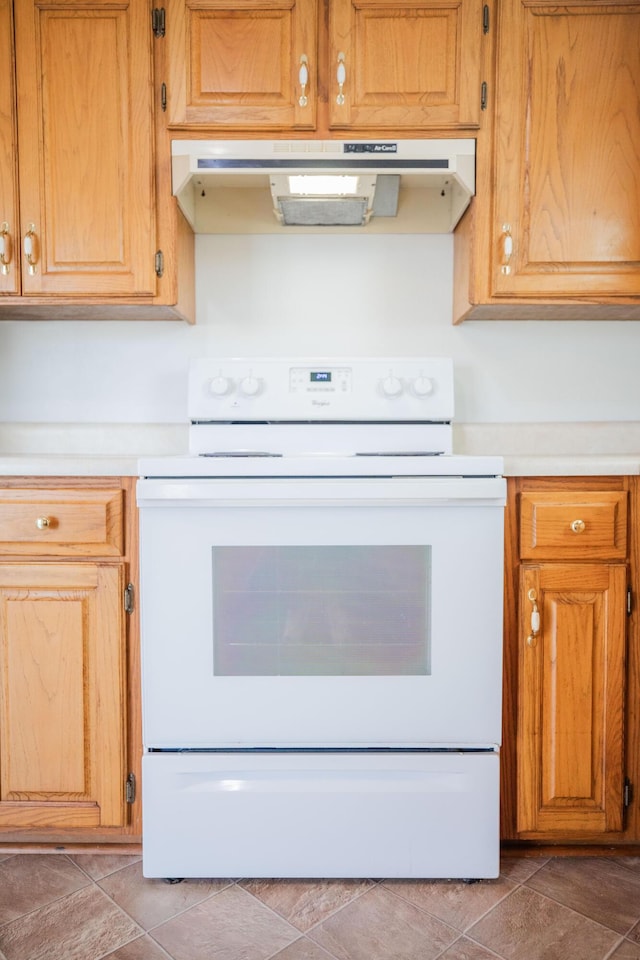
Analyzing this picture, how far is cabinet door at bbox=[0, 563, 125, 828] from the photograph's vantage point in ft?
4.65

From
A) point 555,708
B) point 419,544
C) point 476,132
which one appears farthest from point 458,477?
point 476,132

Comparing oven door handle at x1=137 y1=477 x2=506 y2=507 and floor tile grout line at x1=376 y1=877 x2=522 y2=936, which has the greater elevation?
oven door handle at x1=137 y1=477 x2=506 y2=507

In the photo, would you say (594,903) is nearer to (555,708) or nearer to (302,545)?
(555,708)

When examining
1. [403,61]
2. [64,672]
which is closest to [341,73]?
[403,61]

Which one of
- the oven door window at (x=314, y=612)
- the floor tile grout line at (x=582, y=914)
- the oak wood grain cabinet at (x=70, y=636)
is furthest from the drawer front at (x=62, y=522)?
the floor tile grout line at (x=582, y=914)

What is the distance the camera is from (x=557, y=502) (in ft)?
4.61

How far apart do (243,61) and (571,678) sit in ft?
5.43

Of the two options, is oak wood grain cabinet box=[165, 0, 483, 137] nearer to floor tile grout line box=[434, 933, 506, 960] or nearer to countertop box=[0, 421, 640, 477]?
countertop box=[0, 421, 640, 477]

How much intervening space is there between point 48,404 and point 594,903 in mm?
1902

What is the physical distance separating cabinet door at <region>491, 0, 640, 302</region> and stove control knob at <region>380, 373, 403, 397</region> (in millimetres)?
335

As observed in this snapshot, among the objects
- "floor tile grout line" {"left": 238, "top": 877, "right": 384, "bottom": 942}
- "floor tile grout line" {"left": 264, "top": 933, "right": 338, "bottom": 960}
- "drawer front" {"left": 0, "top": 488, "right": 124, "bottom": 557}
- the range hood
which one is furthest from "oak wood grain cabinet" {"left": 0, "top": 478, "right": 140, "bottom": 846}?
the range hood

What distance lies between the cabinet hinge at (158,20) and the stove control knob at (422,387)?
1.06 m

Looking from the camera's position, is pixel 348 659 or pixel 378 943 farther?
pixel 348 659

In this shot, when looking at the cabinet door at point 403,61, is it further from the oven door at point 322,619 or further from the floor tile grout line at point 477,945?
the floor tile grout line at point 477,945
